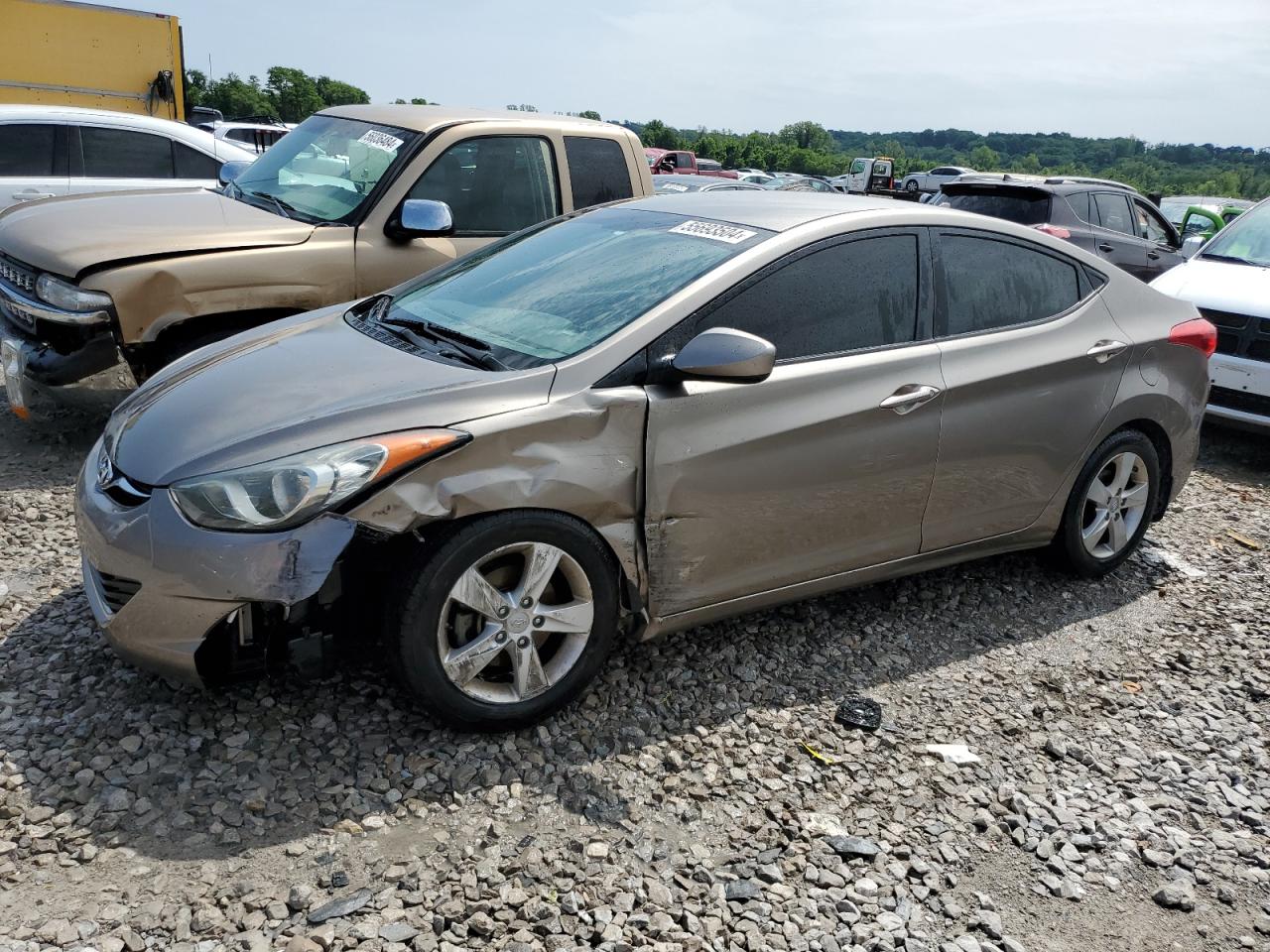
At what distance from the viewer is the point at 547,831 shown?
283 centimetres

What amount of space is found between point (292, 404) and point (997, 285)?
→ 8.94 ft

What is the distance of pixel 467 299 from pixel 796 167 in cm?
8558

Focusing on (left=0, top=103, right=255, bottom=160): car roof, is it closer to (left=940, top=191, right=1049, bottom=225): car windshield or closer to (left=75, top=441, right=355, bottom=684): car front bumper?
(left=75, top=441, right=355, bottom=684): car front bumper

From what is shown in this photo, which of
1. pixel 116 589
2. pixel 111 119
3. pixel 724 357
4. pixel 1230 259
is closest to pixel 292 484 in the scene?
pixel 116 589

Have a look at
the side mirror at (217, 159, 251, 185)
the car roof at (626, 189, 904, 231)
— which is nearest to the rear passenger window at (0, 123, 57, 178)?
the side mirror at (217, 159, 251, 185)

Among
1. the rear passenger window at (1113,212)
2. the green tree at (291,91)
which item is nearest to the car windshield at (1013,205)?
the rear passenger window at (1113,212)

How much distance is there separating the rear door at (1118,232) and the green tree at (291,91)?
7155 cm

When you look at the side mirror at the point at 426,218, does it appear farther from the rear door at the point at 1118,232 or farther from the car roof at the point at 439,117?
the rear door at the point at 1118,232

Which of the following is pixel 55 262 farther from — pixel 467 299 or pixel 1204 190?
pixel 1204 190

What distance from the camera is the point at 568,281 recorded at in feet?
12.2

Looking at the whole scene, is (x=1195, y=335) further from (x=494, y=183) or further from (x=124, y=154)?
(x=124, y=154)

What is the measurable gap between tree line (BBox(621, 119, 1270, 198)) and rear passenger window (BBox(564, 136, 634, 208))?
180ft

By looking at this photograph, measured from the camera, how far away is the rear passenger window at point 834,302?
11.4 feet

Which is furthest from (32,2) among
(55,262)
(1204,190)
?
(1204,190)
